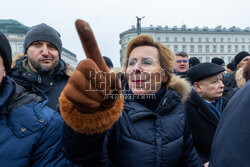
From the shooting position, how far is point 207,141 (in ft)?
6.73

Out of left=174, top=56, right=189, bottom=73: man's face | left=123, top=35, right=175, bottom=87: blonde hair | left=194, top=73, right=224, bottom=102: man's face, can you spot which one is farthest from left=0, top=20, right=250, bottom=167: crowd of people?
left=174, top=56, right=189, bottom=73: man's face

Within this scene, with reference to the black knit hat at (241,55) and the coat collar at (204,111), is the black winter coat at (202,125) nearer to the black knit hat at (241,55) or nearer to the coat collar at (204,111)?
the coat collar at (204,111)

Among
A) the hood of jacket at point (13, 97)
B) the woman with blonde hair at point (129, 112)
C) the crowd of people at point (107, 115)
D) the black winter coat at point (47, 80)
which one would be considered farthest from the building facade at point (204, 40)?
the hood of jacket at point (13, 97)

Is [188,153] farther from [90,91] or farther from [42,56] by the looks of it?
[42,56]

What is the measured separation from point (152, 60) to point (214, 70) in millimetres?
1259

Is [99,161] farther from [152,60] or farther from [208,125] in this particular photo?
[208,125]

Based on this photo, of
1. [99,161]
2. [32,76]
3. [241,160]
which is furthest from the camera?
[32,76]

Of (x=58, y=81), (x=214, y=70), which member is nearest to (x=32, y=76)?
(x=58, y=81)

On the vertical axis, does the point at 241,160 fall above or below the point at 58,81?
below

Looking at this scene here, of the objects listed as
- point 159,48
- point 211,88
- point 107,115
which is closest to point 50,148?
point 107,115

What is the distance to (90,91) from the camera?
31.8 inches

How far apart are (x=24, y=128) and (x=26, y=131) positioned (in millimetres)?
25

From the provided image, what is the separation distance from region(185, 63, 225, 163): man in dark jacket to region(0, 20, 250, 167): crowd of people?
1 centimetres

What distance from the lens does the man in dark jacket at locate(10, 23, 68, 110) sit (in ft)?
6.39
